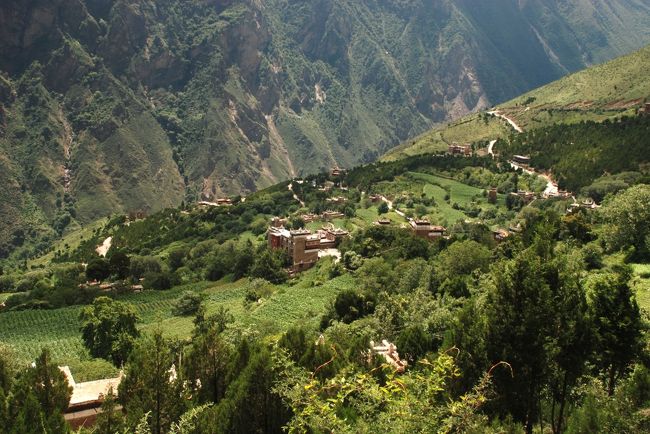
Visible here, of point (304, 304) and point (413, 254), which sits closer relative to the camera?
point (304, 304)

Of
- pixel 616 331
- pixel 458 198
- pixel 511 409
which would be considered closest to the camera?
pixel 511 409

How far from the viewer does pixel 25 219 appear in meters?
200

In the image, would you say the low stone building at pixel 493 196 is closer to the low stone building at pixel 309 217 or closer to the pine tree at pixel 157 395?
the low stone building at pixel 309 217

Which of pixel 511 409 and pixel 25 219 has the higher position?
pixel 25 219

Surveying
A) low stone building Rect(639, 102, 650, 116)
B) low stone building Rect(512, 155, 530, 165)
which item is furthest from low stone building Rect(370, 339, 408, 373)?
low stone building Rect(639, 102, 650, 116)

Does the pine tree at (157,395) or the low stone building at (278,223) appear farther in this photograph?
the low stone building at (278,223)

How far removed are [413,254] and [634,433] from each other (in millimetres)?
48607

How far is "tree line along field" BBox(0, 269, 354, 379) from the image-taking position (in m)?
50.0

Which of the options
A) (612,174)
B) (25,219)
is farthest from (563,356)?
(25,219)

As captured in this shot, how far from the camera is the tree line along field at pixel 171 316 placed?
1970 inches

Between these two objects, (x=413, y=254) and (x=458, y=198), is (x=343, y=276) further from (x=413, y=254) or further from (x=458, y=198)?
(x=458, y=198)

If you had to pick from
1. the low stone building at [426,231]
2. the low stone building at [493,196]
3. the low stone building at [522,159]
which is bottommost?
the low stone building at [493,196]

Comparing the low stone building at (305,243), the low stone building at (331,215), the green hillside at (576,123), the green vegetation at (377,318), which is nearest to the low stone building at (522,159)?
the green hillside at (576,123)

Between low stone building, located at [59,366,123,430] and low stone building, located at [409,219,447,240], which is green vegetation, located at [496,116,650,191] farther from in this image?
low stone building, located at [59,366,123,430]
